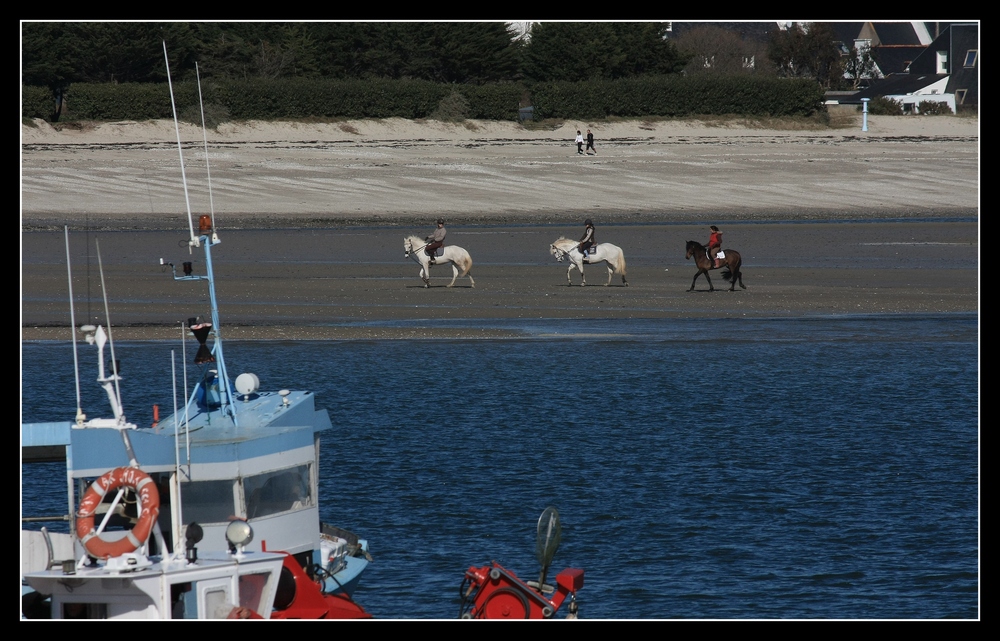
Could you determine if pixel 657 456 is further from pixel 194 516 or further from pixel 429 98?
pixel 429 98

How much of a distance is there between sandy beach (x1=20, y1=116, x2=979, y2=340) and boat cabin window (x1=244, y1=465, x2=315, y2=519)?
1534 centimetres

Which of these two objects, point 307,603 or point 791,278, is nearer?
point 307,603

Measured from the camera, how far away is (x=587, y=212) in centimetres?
5634

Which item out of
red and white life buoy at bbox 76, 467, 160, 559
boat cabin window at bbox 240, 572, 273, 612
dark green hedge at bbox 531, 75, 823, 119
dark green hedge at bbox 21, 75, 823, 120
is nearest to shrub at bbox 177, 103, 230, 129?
dark green hedge at bbox 21, 75, 823, 120

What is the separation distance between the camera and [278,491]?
13.5 meters

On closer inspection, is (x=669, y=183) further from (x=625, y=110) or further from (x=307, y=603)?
(x=307, y=603)

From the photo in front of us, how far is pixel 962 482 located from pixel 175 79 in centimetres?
6006

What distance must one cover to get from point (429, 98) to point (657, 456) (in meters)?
52.7

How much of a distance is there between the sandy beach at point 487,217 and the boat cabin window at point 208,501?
1589 cm

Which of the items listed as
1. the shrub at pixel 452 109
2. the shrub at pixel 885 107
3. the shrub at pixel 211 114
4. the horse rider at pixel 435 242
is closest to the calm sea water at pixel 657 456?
the horse rider at pixel 435 242

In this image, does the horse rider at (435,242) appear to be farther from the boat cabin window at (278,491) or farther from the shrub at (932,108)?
the shrub at (932,108)

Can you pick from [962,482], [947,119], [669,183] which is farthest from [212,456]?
[947,119]

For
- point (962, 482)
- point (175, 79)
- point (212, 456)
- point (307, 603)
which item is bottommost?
point (962, 482)

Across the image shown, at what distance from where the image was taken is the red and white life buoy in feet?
36.7
